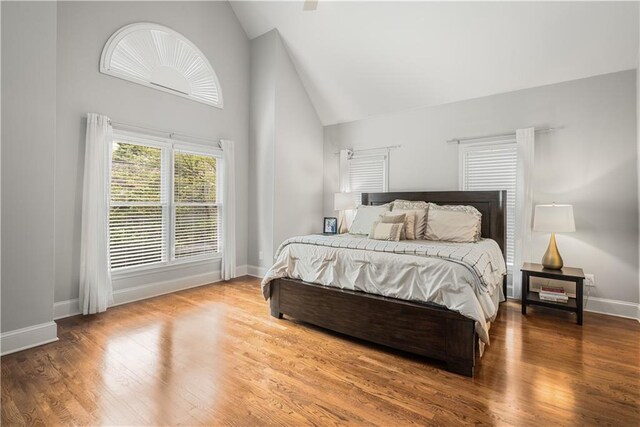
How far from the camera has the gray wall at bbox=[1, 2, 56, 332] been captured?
2365 mm

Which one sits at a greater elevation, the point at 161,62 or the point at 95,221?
the point at 161,62

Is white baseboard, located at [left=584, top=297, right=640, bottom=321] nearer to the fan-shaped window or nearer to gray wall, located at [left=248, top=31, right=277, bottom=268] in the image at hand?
gray wall, located at [left=248, top=31, right=277, bottom=268]

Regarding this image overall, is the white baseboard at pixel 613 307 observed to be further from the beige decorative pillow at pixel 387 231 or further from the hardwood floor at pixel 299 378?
the beige decorative pillow at pixel 387 231

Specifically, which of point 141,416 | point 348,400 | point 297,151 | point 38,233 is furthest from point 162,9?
point 348,400

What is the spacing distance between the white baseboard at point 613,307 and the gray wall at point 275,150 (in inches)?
149

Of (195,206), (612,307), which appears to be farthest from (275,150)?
(612,307)

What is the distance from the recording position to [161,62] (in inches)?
155

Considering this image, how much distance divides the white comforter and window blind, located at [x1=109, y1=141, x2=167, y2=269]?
5.75 ft

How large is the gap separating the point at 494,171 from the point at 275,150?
300 cm

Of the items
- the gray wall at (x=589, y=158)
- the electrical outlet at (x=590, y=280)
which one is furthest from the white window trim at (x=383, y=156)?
the electrical outlet at (x=590, y=280)

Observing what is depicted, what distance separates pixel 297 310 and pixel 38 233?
7.45 ft

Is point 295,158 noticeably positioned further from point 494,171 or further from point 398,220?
point 494,171

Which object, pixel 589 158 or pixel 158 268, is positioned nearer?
pixel 589 158

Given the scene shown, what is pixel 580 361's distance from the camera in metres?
2.31
